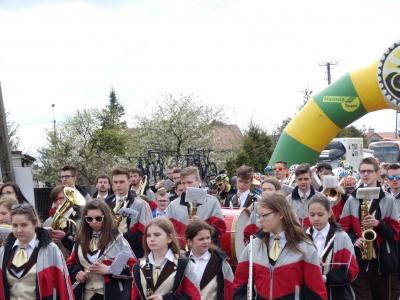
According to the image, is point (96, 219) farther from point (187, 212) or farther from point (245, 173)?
point (245, 173)

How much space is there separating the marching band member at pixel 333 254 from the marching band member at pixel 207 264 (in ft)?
2.88

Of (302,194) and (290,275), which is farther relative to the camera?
(302,194)

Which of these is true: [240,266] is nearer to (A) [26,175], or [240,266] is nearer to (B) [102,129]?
(A) [26,175]

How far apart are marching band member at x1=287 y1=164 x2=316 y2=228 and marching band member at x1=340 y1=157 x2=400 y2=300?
0.49 metres

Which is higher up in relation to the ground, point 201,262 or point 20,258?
point 20,258

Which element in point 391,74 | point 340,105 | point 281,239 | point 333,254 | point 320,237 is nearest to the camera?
point 281,239

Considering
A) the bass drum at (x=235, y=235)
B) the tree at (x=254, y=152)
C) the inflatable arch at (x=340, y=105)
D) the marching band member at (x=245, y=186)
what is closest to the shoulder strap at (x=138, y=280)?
the bass drum at (x=235, y=235)

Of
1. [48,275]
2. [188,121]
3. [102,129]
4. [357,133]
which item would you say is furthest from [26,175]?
[357,133]

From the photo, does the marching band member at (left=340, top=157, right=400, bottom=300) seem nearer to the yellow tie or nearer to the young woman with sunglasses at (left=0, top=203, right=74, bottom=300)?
the yellow tie

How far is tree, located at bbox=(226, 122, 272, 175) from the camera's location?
38.6 meters

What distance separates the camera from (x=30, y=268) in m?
6.47

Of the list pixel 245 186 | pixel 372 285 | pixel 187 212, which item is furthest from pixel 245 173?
pixel 372 285

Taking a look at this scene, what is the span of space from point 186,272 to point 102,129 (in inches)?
1923

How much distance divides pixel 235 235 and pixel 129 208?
1542 millimetres
